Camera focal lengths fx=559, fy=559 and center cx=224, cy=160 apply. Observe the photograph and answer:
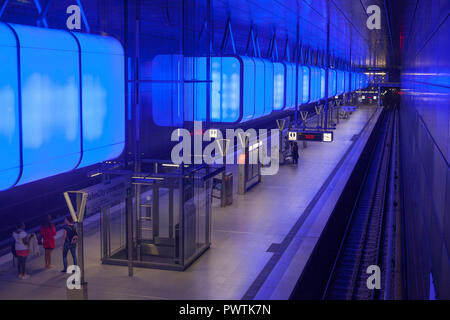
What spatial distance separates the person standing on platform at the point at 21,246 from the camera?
10.8 meters

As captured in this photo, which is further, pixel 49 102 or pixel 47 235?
pixel 47 235

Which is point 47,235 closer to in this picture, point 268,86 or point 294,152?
point 268,86

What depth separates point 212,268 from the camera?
12.1 meters

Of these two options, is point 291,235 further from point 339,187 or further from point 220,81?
point 339,187

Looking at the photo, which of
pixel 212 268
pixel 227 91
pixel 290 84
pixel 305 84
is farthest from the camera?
pixel 305 84

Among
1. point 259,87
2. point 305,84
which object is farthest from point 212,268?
point 305,84

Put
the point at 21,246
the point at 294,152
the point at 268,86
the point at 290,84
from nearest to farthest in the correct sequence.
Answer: the point at 21,246
the point at 268,86
the point at 290,84
the point at 294,152

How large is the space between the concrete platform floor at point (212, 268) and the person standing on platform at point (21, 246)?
0.21m

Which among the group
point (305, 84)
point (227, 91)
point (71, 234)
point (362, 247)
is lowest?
point (362, 247)

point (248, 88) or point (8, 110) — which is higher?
point (248, 88)

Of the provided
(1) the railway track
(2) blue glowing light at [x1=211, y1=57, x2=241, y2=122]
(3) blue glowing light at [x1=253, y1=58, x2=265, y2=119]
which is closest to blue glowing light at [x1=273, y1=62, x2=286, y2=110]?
(3) blue glowing light at [x1=253, y1=58, x2=265, y2=119]

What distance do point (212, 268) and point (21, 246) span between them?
13.0ft

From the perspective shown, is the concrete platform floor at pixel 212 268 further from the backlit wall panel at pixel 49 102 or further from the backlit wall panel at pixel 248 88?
the backlit wall panel at pixel 49 102

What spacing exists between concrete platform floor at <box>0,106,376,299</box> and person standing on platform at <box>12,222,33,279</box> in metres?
0.21
